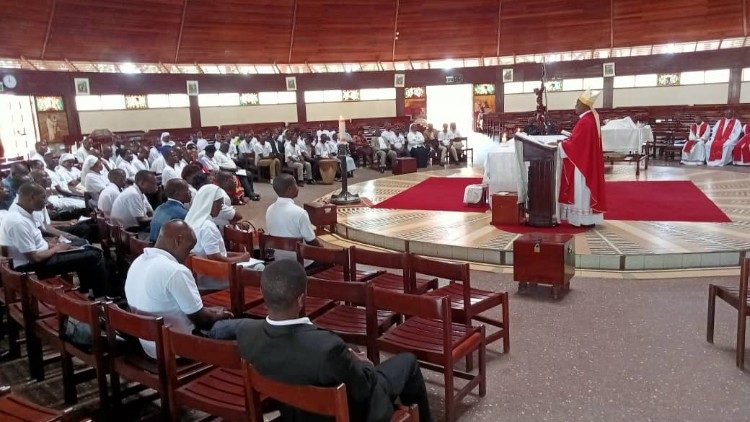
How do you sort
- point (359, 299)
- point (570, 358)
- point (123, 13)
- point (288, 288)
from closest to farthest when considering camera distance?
point (288, 288), point (359, 299), point (570, 358), point (123, 13)

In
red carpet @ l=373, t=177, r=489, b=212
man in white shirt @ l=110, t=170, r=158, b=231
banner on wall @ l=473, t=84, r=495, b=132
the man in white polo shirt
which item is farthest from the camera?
banner on wall @ l=473, t=84, r=495, b=132

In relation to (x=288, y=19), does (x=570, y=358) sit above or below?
below

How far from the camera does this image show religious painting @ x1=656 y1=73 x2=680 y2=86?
1678cm

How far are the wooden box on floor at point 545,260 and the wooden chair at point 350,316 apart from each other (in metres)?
1.55

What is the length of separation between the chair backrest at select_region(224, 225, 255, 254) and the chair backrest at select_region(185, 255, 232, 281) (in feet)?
2.20

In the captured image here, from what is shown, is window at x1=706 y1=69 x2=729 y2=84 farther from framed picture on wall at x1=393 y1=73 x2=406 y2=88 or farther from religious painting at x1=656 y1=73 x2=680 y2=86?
framed picture on wall at x1=393 y1=73 x2=406 y2=88

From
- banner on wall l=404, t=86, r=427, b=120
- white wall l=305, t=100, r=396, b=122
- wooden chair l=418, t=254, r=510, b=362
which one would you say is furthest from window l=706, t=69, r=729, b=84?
wooden chair l=418, t=254, r=510, b=362

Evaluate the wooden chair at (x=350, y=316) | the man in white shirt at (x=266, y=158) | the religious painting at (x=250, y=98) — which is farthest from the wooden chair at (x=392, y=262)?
the religious painting at (x=250, y=98)

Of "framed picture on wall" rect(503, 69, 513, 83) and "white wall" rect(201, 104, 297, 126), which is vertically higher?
"framed picture on wall" rect(503, 69, 513, 83)

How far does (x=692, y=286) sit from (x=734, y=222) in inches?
87.7

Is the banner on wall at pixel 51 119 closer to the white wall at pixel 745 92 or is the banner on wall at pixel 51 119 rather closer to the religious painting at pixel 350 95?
the religious painting at pixel 350 95

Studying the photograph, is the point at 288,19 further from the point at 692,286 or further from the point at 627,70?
the point at 692,286

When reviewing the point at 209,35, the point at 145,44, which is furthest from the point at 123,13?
the point at 209,35

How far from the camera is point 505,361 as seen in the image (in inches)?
134
